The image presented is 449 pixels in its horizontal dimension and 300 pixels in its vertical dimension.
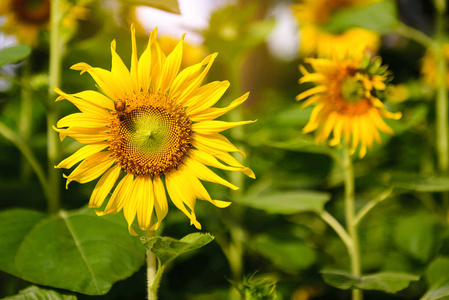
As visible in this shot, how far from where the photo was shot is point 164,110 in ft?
2.62

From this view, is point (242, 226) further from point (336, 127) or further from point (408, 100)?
point (408, 100)

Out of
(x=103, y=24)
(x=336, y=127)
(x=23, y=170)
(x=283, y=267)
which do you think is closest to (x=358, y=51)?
(x=336, y=127)

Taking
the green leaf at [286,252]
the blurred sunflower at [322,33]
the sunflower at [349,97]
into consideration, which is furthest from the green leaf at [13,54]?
the blurred sunflower at [322,33]

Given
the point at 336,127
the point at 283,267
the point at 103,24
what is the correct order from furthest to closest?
the point at 103,24
the point at 283,267
the point at 336,127

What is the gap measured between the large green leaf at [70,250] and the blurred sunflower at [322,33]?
1.46 meters

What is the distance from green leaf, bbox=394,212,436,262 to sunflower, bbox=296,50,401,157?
23.4 inches

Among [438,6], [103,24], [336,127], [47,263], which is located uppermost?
[438,6]

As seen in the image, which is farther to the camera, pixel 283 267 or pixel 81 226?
pixel 283 267

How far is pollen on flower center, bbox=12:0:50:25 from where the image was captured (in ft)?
5.29

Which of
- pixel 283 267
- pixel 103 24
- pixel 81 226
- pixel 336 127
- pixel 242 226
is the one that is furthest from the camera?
pixel 103 24

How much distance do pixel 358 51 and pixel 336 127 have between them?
0.19m

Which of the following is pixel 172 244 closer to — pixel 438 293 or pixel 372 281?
pixel 372 281

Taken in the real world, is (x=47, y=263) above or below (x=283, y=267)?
above

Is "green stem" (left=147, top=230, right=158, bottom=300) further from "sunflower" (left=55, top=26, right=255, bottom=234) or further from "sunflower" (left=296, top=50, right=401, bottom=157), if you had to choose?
"sunflower" (left=296, top=50, right=401, bottom=157)
